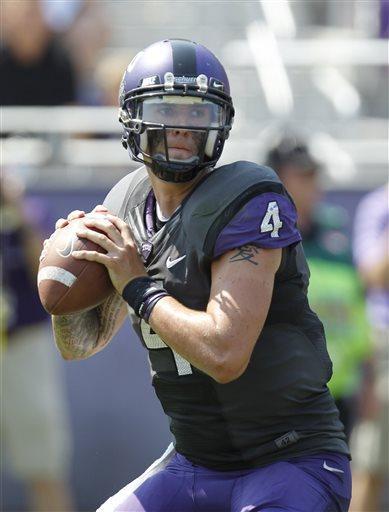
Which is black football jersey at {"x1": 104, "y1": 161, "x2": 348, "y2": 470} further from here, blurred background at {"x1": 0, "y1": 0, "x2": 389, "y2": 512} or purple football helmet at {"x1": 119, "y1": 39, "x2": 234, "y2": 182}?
blurred background at {"x1": 0, "y1": 0, "x2": 389, "y2": 512}

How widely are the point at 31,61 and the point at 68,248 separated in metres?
→ 4.63

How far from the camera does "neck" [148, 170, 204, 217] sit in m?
3.74

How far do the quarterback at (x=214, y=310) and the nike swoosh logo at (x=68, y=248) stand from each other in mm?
42

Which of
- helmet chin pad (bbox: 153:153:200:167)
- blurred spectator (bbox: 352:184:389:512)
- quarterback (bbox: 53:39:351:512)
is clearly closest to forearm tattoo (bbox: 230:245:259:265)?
quarterback (bbox: 53:39:351:512)

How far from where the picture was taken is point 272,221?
3.47 m

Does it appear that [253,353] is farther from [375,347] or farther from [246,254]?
[375,347]

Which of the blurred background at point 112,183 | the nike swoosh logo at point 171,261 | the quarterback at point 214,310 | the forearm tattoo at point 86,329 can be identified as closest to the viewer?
the quarterback at point 214,310

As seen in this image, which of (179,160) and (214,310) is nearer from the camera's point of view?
(214,310)

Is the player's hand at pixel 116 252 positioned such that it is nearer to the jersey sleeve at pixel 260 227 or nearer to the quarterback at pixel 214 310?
the quarterback at pixel 214 310

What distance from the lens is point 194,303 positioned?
3.55m

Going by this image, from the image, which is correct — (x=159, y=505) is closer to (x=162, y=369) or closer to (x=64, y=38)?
(x=162, y=369)

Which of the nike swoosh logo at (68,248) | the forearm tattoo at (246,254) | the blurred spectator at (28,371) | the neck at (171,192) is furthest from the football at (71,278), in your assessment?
the blurred spectator at (28,371)

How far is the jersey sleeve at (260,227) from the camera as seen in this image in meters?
3.43

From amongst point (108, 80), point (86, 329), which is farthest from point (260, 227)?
point (108, 80)
